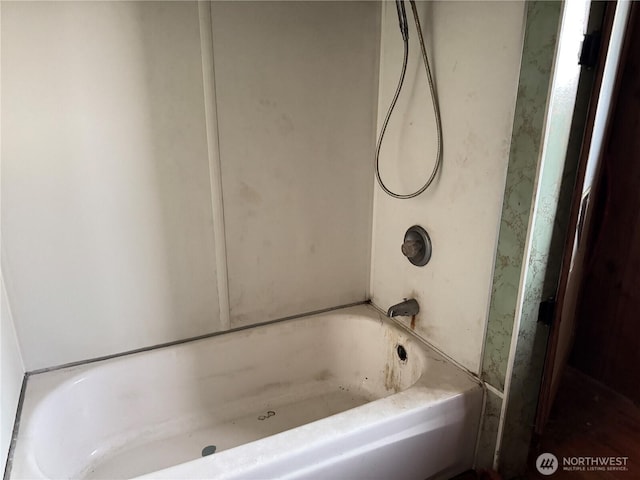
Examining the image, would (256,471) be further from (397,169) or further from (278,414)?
(397,169)

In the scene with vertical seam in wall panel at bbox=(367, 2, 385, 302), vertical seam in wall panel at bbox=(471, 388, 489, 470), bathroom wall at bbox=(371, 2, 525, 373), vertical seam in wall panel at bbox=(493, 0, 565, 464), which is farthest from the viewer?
vertical seam in wall panel at bbox=(367, 2, 385, 302)

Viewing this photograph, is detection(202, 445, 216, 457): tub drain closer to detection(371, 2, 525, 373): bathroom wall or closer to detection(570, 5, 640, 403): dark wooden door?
detection(371, 2, 525, 373): bathroom wall

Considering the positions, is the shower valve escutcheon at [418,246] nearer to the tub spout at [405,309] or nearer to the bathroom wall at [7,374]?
the tub spout at [405,309]

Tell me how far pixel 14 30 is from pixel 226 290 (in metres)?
1.07

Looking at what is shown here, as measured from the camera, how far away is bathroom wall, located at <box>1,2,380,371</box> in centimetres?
132

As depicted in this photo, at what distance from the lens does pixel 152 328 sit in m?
1.62

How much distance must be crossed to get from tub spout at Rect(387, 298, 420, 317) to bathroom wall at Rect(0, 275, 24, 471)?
1.22 m

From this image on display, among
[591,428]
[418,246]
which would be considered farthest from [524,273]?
[591,428]

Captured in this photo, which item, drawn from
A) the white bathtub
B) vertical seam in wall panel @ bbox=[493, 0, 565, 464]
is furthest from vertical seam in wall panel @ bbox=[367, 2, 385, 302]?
vertical seam in wall panel @ bbox=[493, 0, 565, 464]

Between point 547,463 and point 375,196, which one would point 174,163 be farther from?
point 547,463

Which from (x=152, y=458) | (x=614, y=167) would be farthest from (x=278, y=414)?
(x=614, y=167)

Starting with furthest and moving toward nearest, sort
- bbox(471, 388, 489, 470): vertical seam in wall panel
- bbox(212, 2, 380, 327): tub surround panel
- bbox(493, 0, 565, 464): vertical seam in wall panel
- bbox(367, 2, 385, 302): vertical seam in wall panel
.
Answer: bbox(367, 2, 385, 302): vertical seam in wall panel, bbox(212, 2, 380, 327): tub surround panel, bbox(471, 388, 489, 470): vertical seam in wall panel, bbox(493, 0, 565, 464): vertical seam in wall panel

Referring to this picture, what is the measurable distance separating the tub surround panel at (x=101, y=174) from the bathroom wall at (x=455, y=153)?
2.42 feet

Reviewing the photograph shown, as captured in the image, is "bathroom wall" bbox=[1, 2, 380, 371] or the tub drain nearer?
"bathroom wall" bbox=[1, 2, 380, 371]
